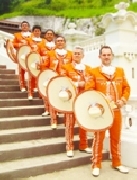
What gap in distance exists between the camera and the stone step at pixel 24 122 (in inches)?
207

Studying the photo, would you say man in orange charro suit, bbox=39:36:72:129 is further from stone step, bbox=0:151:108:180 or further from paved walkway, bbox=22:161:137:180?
paved walkway, bbox=22:161:137:180

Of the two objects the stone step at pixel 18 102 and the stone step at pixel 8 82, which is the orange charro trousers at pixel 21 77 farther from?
the stone step at pixel 18 102

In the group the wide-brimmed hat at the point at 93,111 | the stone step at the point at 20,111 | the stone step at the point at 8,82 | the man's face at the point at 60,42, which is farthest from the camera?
the stone step at the point at 8,82

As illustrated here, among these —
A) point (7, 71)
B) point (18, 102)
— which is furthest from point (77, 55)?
point (7, 71)

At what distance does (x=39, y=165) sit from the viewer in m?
4.34

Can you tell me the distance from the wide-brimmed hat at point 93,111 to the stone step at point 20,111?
196 centimetres

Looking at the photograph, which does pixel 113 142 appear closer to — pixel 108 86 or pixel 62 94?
pixel 108 86

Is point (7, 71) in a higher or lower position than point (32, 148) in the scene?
higher

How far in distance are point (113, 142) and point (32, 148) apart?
4.06 ft

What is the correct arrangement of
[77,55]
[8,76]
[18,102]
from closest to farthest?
[77,55] → [18,102] → [8,76]

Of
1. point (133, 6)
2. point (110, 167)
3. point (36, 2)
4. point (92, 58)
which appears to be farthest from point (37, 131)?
point (36, 2)

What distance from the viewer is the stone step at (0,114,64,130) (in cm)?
525

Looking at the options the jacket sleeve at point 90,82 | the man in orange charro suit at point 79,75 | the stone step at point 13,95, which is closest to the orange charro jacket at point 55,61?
the man in orange charro suit at point 79,75

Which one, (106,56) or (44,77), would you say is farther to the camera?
(44,77)
